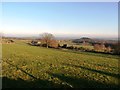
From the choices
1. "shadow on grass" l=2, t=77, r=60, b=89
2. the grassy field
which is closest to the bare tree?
the grassy field

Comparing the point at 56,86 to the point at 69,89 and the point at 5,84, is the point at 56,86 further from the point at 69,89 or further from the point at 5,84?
the point at 5,84

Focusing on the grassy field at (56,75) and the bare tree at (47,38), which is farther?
the bare tree at (47,38)

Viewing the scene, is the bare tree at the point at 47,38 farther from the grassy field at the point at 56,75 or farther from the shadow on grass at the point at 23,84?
the shadow on grass at the point at 23,84

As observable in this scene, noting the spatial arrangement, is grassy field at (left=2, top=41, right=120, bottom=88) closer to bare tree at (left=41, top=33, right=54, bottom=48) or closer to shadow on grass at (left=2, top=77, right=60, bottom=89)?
shadow on grass at (left=2, top=77, right=60, bottom=89)

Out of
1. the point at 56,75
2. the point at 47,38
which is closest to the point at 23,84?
the point at 56,75

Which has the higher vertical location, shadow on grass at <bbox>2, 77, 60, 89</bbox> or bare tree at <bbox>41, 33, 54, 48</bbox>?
bare tree at <bbox>41, 33, 54, 48</bbox>

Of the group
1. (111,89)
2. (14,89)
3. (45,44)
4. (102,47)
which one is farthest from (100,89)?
(45,44)

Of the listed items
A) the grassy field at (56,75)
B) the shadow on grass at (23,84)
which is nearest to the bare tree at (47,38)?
the grassy field at (56,75)

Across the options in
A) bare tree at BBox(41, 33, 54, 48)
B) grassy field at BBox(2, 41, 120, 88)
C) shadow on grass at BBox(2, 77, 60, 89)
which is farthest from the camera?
bare tree at BBox(41, 33, 54, 48)

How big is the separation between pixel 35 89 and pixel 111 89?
429 centimetres

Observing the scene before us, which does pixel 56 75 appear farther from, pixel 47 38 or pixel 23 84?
pixel 47 38

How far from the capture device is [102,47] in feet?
248

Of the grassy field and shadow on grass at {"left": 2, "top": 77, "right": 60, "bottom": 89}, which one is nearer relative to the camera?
shadow on grass at {"left": 2, "top": 77, "right": 60, "bottom": 89}

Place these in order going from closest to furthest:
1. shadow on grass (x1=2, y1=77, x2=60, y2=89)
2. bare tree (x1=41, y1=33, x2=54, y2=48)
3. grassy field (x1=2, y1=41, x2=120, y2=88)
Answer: shadow on grass (x1=2, y1=77, x2=60, y2=89)
grassy field (x1=2, y1=41, x2=120, y2=88)
bare tree (x1=41, y1=33, x2=54, y2=48)
